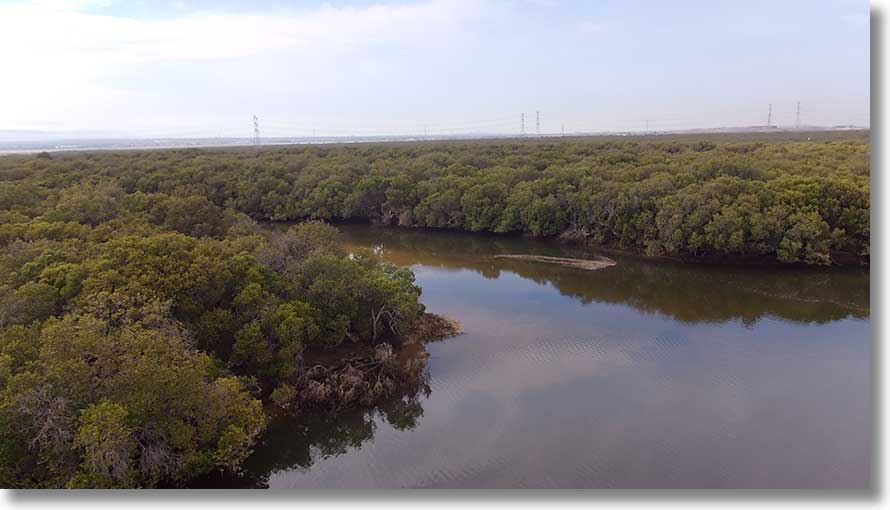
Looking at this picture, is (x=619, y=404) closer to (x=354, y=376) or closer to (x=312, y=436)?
(x=354, y=376)

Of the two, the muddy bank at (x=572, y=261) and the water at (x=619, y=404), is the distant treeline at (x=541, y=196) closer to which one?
the muddy bank at (x=572, y=261)

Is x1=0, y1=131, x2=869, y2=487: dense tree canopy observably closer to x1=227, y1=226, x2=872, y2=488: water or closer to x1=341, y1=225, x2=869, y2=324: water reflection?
x1=341, y1=225, x2=869, y2=324: water reflection

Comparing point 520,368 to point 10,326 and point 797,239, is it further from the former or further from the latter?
point 797,239

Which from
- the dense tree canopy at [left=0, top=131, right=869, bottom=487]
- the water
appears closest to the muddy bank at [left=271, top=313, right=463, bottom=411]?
the dense tree canopy at [left=0, top=131, right=869, bottom=487]

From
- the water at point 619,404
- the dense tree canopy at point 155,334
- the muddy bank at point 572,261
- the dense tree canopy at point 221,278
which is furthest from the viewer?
the muddy bank at point 572,261

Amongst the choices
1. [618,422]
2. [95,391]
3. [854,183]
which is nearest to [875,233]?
[618,422]

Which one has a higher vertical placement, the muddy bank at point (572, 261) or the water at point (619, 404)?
the muddy bank at point (572, 261)

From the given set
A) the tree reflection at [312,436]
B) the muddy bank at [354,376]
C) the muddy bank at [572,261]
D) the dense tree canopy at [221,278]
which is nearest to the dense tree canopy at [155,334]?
the dense tree canopy at [221,278]

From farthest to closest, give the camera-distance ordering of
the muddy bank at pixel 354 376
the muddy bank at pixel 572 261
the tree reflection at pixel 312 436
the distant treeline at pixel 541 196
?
the muddy bank at pixel 572 261, the distant treeline at pixel 541 196, the muddy bank at pixel 354 376, the tree reflection at pixel 312 436
